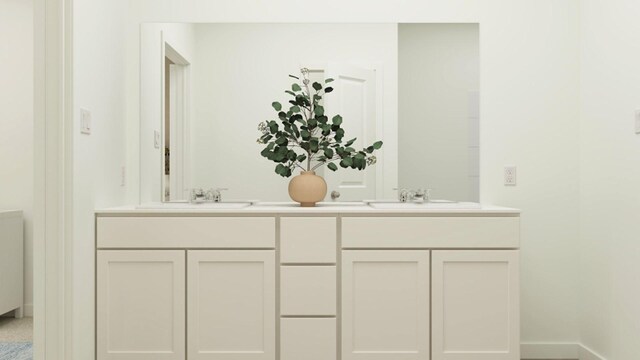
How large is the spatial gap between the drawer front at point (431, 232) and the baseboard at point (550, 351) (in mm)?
724

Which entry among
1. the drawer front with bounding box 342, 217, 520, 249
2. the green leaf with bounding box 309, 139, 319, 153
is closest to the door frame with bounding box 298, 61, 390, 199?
the green leaf with bounding box 309, 139, 319, 153

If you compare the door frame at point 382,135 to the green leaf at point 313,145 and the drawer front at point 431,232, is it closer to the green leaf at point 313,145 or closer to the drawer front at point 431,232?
the green leaf at point 313,145

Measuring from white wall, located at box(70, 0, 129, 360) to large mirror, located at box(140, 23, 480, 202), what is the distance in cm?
21

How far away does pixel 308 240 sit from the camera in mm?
2205

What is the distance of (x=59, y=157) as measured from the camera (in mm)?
1976

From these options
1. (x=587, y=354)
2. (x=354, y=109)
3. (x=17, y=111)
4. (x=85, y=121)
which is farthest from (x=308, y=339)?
(x=17, y=111)

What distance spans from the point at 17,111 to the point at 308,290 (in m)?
1.80

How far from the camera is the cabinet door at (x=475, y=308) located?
2205 mm

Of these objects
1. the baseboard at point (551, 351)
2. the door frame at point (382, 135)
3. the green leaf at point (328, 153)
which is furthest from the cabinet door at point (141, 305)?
the baseboard at point (551, 351)

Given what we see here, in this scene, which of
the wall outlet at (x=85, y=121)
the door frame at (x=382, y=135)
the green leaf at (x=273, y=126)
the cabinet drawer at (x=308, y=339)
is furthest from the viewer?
the door frame at (x=382, y=135)

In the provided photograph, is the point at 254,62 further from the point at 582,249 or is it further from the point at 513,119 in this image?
the point at 582,249

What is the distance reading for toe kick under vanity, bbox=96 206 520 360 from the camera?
2.20 meters

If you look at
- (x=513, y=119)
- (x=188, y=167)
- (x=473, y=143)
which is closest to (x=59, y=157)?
(x=188, y=167)

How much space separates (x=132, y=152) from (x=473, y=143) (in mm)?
1647
